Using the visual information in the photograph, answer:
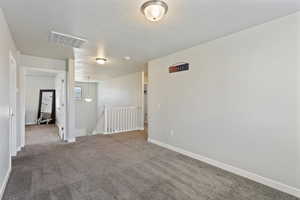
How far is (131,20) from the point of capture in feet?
7.64

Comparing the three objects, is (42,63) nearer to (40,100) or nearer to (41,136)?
(41,136)

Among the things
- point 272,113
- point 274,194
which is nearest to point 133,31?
point 272,113

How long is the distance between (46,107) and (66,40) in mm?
6748

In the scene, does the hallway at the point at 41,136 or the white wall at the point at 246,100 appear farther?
the hallway at the point at 41,136

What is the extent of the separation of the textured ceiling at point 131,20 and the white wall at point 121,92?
3466mm

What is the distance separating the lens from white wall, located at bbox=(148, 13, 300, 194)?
2.17 metres

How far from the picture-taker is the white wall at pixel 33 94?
811cm

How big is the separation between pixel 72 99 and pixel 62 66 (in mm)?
1086

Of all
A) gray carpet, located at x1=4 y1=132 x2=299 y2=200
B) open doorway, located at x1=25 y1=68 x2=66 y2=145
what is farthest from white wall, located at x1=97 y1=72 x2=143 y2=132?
gray carpet, located at x1=4 y1=132 x2=299 y2=200

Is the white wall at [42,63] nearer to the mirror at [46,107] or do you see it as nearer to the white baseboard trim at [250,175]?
the white baseboard trim at [250,175]

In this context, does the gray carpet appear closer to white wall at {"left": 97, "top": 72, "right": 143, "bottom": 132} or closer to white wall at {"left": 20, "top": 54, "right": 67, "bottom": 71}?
white wall at {"left": 20, "top": 54, "right": 67, "bottom": 71}

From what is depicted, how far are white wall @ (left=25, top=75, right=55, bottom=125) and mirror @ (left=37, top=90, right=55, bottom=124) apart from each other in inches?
8.2

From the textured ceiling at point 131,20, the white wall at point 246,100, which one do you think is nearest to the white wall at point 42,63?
the textured ceiling at point 131,20

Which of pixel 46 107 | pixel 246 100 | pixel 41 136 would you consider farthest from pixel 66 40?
pixel 46 107
